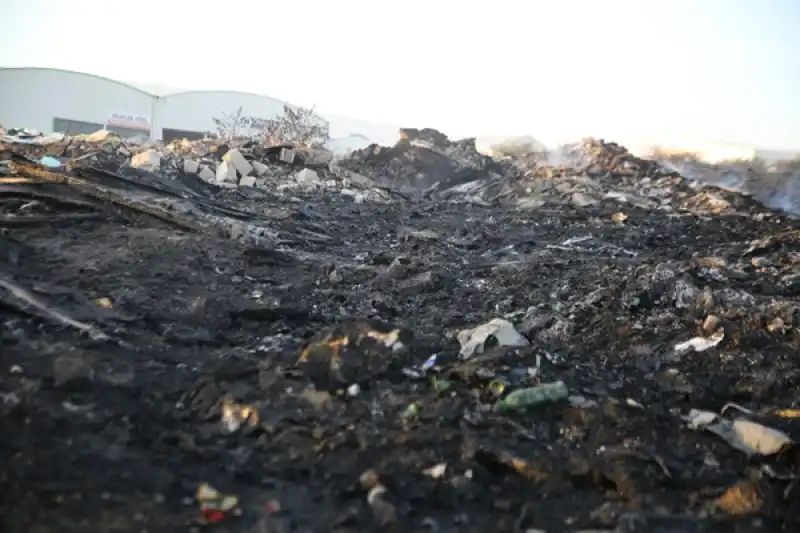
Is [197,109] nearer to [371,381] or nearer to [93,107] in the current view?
[93,107]

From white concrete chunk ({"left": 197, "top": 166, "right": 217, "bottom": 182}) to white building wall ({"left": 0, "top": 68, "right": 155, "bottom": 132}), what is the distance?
1292cm

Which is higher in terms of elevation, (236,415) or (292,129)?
(292,129)

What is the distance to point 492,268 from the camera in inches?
169

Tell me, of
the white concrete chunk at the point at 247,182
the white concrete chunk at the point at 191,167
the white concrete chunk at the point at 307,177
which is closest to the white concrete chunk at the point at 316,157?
the white concrete chunk at the point at 307,177

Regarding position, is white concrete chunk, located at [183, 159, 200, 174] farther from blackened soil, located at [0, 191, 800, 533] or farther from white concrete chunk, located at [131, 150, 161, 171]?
blackened soil, located at [0, 191, 800, 533]

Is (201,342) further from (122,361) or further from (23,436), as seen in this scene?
(23,436)

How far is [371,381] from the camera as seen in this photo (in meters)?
2.10

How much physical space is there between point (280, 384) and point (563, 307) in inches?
67.5

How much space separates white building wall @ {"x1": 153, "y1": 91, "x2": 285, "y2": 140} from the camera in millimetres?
19719

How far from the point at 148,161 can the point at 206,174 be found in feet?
2.45

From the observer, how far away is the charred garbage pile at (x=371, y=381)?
4.64 ft

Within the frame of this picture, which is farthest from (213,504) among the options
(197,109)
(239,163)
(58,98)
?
(197,109)

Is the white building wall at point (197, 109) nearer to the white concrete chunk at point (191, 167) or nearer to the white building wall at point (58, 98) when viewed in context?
the white building wall at point (58, 98)

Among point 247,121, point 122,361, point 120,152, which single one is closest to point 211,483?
point 122,361
